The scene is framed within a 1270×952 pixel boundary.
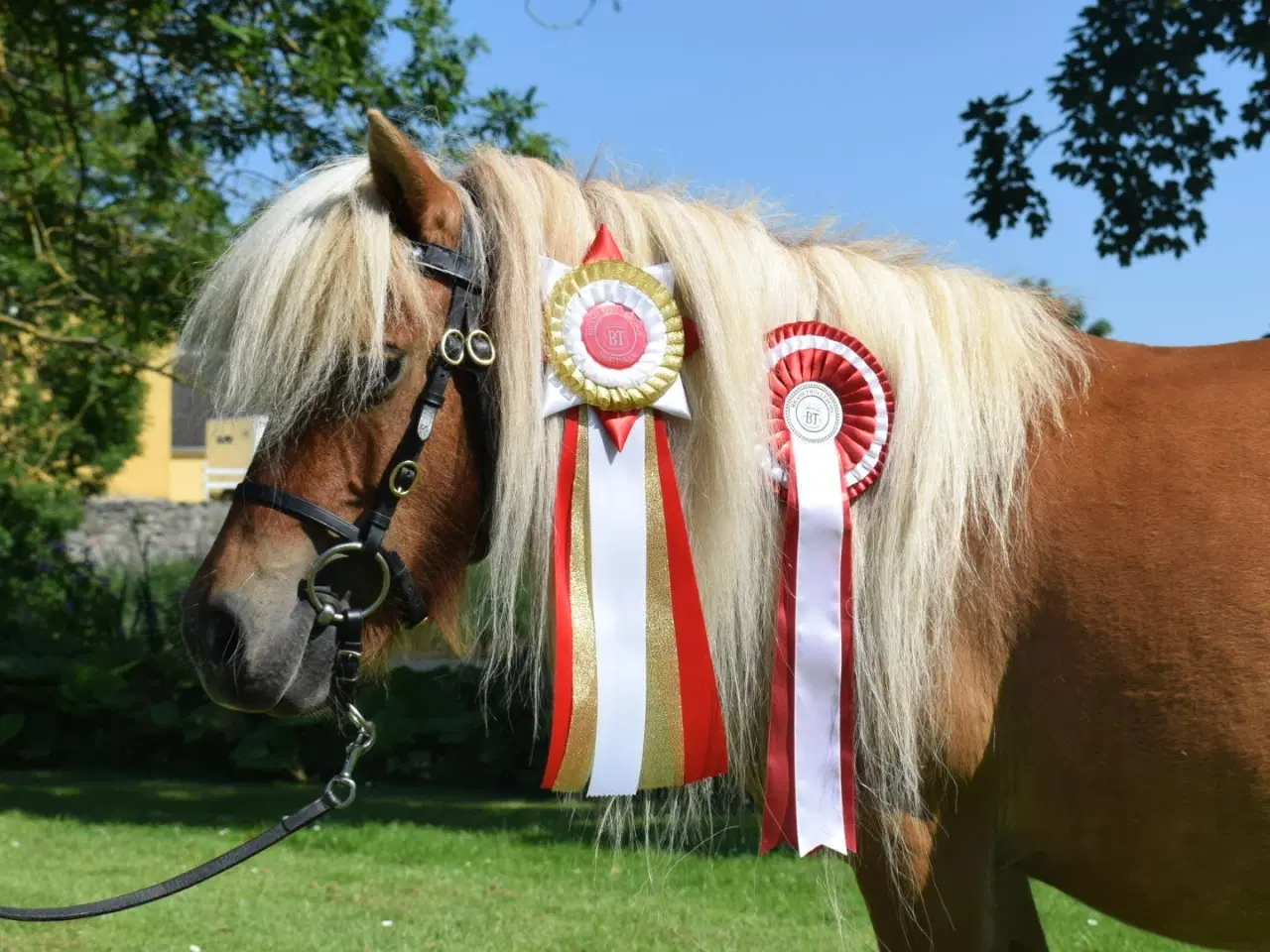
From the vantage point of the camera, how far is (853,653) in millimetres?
2193

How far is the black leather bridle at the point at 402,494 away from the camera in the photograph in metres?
2.07

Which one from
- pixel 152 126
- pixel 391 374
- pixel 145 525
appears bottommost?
pixel 145 525

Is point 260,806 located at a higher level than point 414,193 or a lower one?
lower

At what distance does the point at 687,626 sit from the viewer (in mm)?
2260

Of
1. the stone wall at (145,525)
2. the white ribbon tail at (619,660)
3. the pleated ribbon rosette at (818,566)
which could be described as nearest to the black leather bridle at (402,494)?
the white ribbon tail at (619,660)

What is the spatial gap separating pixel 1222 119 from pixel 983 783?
6450 mm

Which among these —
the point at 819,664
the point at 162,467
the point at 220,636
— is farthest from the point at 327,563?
the point at 162,467

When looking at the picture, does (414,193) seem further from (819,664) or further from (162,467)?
(162,467)

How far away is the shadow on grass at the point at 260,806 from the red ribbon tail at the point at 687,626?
14.6 feet

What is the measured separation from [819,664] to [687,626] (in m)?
0.25

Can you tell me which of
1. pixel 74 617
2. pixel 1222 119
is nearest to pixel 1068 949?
pixel 1222 119

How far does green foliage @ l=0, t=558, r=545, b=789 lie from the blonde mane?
21.3 ft

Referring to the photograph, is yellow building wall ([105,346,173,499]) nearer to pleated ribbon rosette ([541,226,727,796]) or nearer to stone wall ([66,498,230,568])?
stone wall ([66,498,230,568])

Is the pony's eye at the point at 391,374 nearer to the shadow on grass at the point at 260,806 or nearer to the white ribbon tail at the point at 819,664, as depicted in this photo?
the white ribbon tail at the point at 819,664
